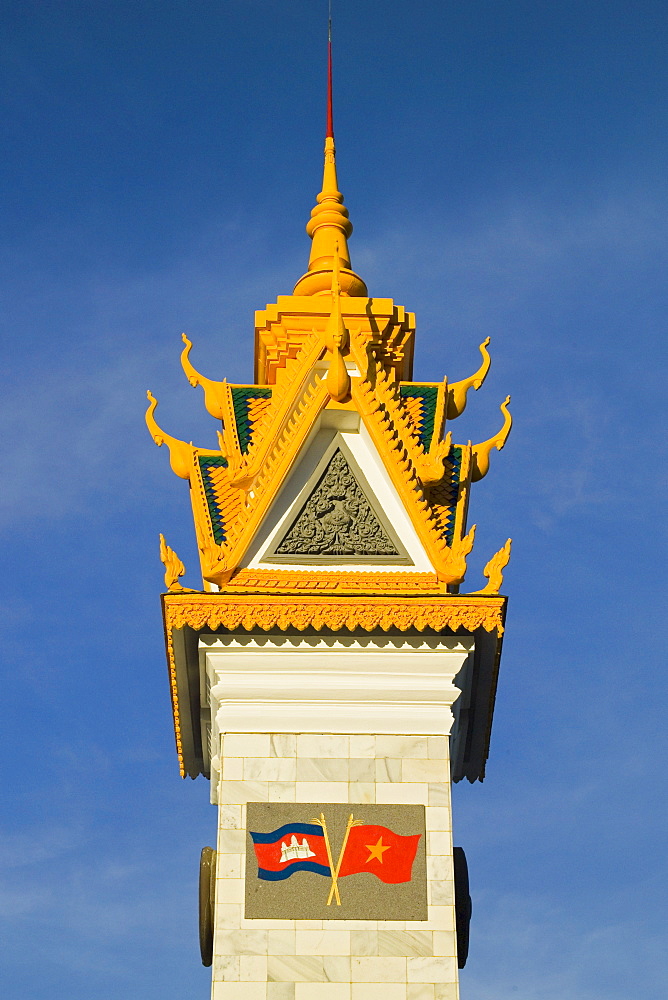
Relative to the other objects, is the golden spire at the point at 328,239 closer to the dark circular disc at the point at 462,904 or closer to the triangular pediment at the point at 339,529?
the triangular pediment at the point at 339,529

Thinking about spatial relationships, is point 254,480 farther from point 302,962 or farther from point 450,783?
point 302,962

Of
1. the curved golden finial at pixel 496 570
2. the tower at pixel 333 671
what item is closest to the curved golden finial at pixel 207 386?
the tower at pixel 333 671

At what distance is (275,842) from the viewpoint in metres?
17.8

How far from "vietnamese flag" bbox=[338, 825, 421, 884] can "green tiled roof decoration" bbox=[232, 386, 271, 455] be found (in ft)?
19.2

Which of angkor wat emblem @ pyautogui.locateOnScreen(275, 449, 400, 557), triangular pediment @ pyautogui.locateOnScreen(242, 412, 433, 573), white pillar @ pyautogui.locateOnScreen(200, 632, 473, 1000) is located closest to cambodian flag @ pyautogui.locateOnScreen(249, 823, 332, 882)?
white pillar @ pyautogui.locateOnScreen(200, 632, 473, 1000)

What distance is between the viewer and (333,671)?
19.2 meters

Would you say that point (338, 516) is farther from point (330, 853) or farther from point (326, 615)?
point (330, 853)

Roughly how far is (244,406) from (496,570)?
4.83 metres

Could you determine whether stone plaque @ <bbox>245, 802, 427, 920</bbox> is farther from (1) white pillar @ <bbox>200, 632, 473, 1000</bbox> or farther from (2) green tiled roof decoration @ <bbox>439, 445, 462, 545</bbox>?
(2) green tiled roof decoration @ <bbox>439, 445, 462, 545</bbox>

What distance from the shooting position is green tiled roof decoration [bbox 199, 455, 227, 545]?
20814mm

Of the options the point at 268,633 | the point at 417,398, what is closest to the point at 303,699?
the point at 268,633

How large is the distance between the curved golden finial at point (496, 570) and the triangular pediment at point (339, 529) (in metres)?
1.08

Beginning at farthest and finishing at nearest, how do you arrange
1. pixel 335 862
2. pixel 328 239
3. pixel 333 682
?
1. pixel 328 239
2. pixel 333 682
3. pixel 335 862

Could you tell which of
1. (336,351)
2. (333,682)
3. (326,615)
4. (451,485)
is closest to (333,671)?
(333,682)
